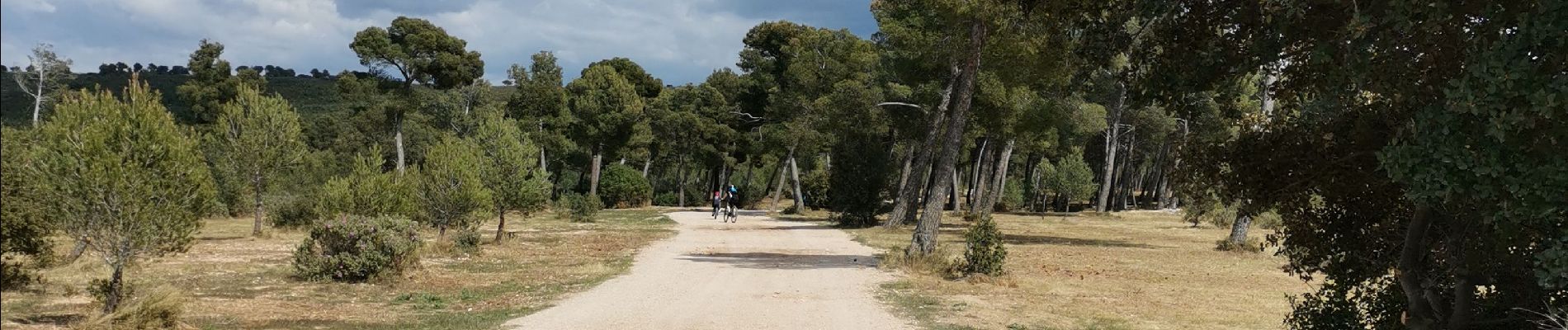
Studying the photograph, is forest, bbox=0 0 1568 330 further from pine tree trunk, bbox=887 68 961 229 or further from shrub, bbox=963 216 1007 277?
pine tree trunk, bbox=887 68 961 229

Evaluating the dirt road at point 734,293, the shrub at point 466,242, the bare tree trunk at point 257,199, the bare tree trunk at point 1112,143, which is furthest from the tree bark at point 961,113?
the bare tree trunk at point 1112,143

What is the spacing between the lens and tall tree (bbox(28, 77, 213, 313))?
26.3 ft

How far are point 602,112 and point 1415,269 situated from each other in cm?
5158

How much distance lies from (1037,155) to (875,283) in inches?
2319

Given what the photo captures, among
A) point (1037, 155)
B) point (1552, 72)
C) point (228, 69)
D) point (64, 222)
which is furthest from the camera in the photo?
point (1037, 155)

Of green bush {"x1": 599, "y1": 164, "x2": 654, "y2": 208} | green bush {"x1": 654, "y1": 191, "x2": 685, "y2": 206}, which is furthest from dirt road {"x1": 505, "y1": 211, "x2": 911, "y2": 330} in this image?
green bush {"x1": 654, "y1": 191, "x2": 685, "y2": 206}

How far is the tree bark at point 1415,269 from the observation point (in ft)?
23.0

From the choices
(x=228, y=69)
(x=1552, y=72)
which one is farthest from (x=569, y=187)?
(x=1552, y=72)

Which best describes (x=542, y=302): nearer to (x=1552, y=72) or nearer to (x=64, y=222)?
(x=64, y=222)

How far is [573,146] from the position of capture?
5788 cm

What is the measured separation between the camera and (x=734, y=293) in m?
12.9

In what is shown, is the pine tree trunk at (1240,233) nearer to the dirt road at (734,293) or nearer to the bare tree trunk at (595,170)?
the dirt road at (734,293)

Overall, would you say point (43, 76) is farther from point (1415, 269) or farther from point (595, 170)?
point (1415, 269)

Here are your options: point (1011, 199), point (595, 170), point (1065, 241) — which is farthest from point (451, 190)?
point (1011, 199)
